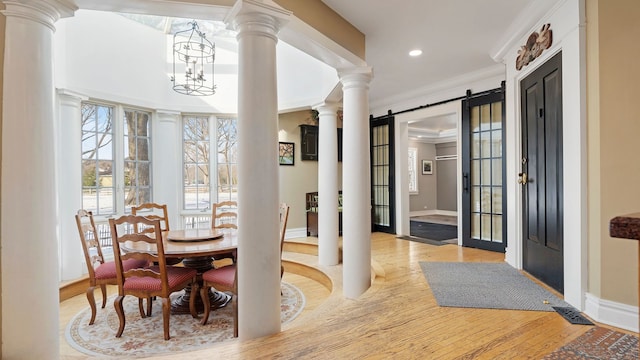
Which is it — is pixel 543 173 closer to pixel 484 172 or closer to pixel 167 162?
pixel 484 172

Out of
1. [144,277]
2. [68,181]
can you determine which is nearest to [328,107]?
[144,277]

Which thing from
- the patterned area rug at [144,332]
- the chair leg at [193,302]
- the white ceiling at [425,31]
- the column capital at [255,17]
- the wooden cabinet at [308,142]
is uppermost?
Answer: the white ceiling at [425,31]

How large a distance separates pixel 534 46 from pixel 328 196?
101 inches

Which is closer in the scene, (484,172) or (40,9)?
(40,9)

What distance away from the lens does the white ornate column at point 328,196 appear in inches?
159

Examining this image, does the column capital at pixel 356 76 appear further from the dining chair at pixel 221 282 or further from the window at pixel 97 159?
the window at pixel 97 159

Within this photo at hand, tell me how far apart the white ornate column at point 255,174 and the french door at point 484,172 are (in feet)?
11.3

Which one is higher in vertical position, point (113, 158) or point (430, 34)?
point (430, 34)

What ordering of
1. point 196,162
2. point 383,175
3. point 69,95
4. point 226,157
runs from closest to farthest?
point 69,95
point 196,162
point 226,157
point 383,175

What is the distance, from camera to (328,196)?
4.03 metres

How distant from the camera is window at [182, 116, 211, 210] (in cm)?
500

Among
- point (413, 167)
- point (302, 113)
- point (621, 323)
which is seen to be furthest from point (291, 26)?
point (413, 167)

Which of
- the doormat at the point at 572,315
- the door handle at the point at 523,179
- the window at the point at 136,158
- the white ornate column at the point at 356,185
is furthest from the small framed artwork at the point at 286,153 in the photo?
the doormat at the point at 572,315

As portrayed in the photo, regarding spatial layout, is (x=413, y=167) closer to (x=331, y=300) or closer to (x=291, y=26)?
(x=331, y=300)
